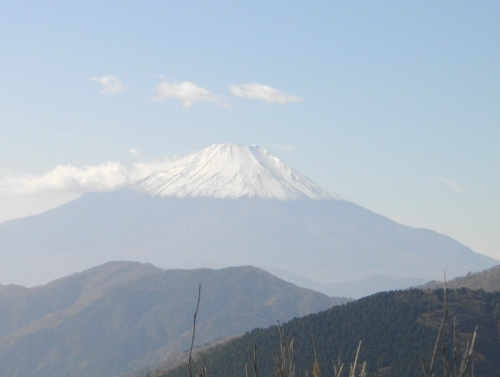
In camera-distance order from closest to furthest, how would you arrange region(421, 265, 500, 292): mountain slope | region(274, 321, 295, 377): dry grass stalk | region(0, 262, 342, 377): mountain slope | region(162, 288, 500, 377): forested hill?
region(274, 321, 295, 377): dry grass stalk → region(162, 288, 500, 377): forested hill → region(421, 265, 500, 292): mountain slope → region(0, 262, 342, 377): mountain slope

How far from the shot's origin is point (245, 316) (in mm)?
119000

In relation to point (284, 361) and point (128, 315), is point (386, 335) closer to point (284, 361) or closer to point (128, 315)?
point (284, 361)

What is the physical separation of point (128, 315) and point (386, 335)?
85.1m

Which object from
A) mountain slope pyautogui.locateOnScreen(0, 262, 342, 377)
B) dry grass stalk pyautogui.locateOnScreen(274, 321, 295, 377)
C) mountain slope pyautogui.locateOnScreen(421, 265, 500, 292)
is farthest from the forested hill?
mountain slope pyautogui.locateOnScreen(0, 262, 342, 377)

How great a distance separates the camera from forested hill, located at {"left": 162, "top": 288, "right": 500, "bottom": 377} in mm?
43531

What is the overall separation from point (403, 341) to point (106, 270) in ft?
380

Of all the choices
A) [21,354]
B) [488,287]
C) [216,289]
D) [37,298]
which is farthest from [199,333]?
[488,287]

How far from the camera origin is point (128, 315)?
412ft

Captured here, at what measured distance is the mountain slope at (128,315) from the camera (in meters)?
110

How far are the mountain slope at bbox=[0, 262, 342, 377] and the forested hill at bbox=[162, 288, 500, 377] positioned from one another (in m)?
53.0

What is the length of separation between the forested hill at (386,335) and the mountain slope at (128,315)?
2085 inches

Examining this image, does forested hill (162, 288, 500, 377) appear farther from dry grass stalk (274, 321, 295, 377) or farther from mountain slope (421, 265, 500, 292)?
dry grass stalk (274, 321, 295, 377)

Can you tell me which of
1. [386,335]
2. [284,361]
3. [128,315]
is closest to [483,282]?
[386,335]

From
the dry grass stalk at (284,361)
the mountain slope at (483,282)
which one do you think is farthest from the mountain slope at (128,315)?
the dry grass stalk at (284,361)
